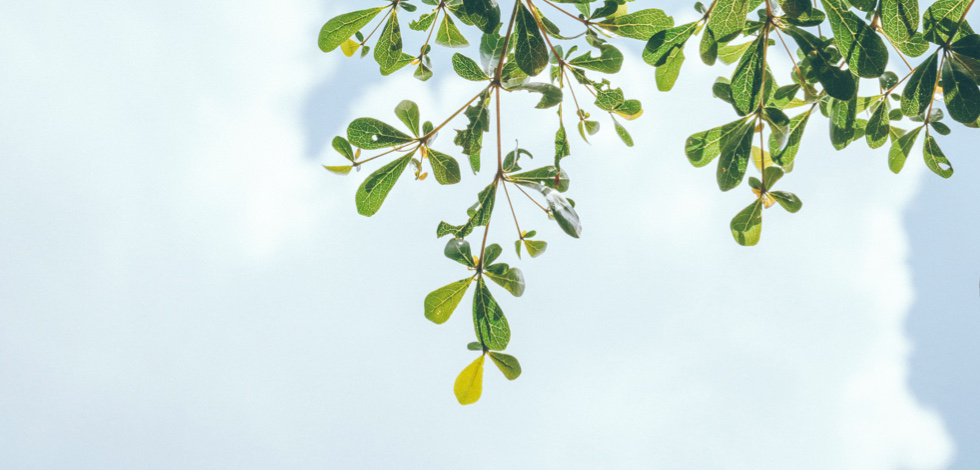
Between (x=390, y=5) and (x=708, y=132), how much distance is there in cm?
103

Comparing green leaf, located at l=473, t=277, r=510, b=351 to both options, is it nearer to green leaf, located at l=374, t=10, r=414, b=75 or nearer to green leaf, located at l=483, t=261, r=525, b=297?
green leaf, located at l=483, t=261, r=525, b=297

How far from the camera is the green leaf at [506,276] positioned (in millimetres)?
2180

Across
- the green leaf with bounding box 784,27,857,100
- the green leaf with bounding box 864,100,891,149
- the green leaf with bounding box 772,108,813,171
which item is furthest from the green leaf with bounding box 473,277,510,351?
the green leaf with bounding box 864,100,891,149

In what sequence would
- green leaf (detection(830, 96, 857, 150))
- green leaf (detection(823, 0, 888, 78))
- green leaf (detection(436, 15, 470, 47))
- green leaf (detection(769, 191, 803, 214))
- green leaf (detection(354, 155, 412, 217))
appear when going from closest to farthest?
1. green leaf (detection(823, 0, 888, 78))
2. green leaf (detection(769, 191, 803, 214))
3. green leaf (detection(830, 96, 857, 150))
4. green leaf (detection(354, 155, 412, 217))
5. green leaf (detection(436, 15, 470, 47))

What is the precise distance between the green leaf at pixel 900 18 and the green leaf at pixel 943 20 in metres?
0.05

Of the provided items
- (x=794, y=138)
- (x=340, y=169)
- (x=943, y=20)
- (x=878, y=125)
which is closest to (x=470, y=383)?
(x=340, y=169)

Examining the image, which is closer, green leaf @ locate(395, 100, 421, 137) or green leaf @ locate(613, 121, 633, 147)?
green leaf @ locate(395, 100, 421, 137)

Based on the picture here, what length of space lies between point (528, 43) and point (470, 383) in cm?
104

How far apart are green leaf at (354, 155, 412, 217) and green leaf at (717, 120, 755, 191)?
0.92m

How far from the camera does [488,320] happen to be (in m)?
2.16

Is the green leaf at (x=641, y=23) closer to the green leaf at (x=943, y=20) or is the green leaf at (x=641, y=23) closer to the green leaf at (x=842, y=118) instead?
the green leaf at (x=842, y=118)

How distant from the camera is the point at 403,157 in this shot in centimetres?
219

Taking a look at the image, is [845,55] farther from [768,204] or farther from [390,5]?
[390,5]

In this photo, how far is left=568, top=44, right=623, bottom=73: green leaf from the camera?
7.27ft
